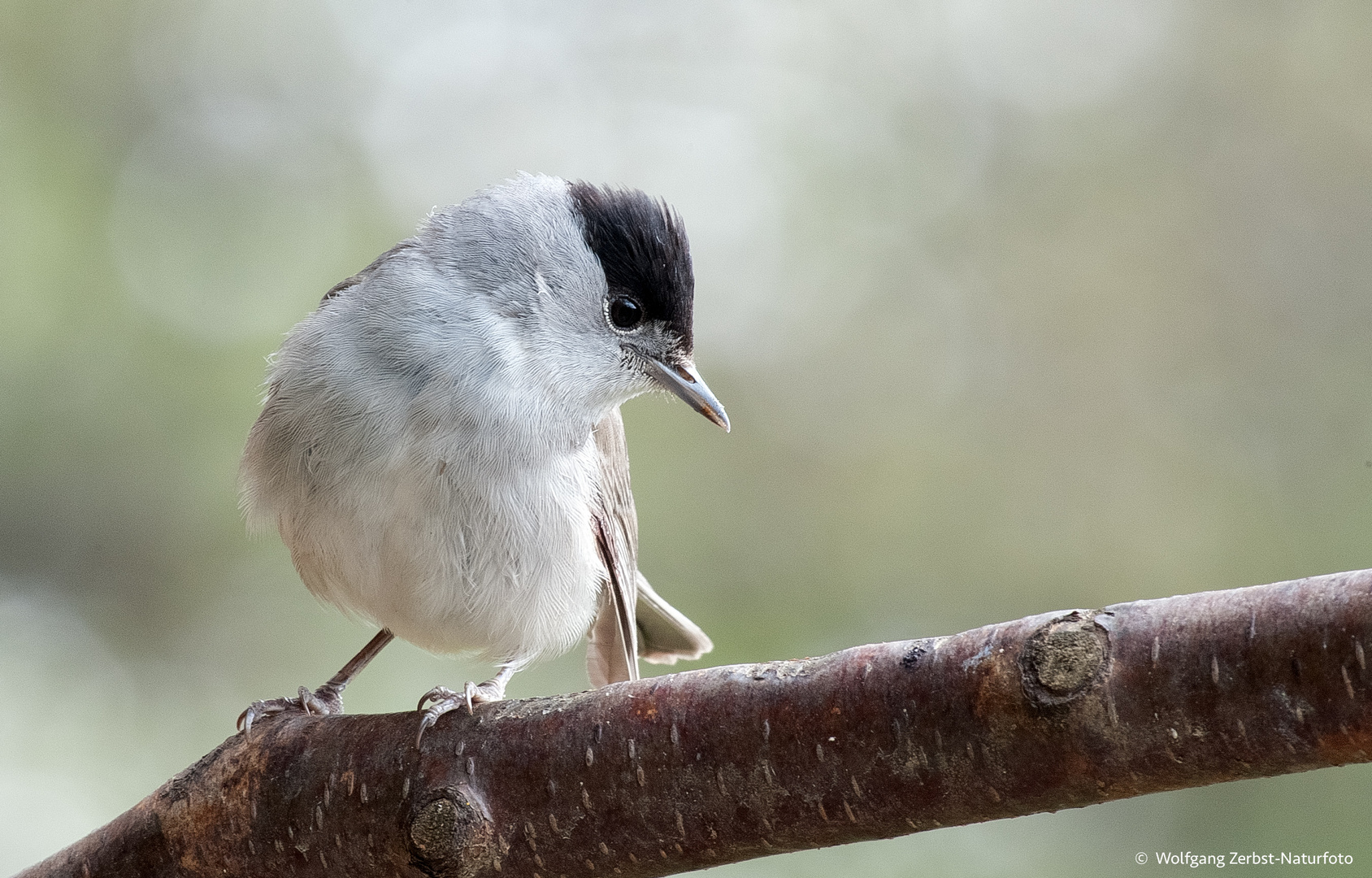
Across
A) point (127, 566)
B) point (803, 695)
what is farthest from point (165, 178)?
point (803, 695)

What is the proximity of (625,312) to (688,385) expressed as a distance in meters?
0.30

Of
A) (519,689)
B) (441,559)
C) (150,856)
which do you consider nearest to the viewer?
(150,856)

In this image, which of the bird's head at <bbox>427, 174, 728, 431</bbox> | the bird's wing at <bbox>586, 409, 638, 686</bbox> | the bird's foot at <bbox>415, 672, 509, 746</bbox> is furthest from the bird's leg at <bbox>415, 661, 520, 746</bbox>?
the bird's head at <bbox>427, 174, 728, 431</bbox>

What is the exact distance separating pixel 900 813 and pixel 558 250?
2090mm

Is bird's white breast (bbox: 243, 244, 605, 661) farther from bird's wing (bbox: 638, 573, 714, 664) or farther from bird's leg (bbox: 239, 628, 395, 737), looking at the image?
bird's wing (bbox: 638, 573, 714, 664)

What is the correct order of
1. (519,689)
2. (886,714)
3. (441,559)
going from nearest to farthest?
(886,714) < (441,559) < (519,689)

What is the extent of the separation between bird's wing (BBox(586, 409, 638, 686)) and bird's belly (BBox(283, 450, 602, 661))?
0.12 meters

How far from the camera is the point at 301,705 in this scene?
128 inches

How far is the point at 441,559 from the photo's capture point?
3047 millimetres

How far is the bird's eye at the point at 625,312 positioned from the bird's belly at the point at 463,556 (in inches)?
18.6

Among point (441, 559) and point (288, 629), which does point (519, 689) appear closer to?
point (288, 629)

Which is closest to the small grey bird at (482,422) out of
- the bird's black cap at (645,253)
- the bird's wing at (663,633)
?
the bird's black cap at (645,253)

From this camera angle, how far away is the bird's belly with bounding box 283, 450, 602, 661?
2996 millimetres

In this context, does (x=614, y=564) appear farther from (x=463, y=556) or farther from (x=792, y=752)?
(x=792, y=752)
